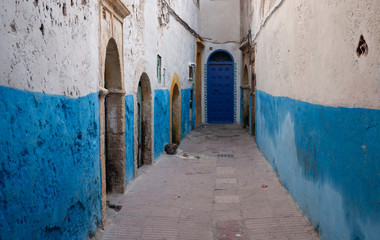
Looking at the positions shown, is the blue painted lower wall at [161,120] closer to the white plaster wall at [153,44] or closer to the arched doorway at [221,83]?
the white plaster wall at [153,44]

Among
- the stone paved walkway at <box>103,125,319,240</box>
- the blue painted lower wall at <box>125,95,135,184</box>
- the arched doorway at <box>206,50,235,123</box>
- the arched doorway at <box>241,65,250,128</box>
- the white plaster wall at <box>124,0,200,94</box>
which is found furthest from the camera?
the arched doorway at <box>206,50,235,123</box>

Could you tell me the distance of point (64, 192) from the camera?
341 cm

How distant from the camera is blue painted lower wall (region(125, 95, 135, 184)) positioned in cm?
634

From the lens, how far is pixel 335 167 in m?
3.56

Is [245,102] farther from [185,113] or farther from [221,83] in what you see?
[185,113]

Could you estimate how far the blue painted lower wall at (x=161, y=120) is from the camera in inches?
341

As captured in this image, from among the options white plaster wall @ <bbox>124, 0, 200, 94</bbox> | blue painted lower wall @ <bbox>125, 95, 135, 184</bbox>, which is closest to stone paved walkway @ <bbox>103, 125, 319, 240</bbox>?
blue painted lower wall @ <bbox>125, 95, 135, 184</bbox>

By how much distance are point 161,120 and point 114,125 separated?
3.42 metres

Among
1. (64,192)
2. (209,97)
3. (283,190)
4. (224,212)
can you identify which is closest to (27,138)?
(64,192)

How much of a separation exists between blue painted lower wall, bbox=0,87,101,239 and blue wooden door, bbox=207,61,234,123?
1291 centimetres

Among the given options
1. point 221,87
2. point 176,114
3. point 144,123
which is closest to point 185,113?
point 176,114

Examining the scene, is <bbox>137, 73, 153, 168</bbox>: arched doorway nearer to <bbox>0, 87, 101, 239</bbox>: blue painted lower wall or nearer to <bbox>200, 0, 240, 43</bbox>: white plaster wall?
<bbox>0, 87, 101, 239</bbox>: blue painted lower wall

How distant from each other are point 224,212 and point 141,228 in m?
1.27

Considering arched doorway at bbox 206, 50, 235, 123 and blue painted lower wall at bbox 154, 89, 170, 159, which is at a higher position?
arched doorway at bbox 206, 50, 235, 123
